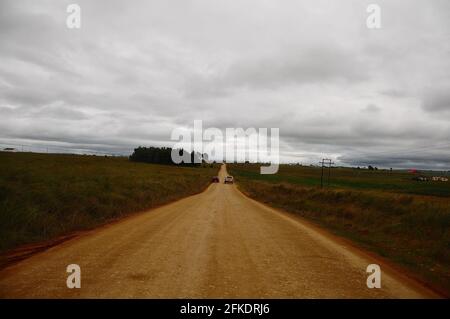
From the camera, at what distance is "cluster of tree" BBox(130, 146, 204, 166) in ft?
471

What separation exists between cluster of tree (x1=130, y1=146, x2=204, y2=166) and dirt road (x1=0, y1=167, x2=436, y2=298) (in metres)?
134

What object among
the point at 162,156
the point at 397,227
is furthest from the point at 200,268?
the point at 162,156

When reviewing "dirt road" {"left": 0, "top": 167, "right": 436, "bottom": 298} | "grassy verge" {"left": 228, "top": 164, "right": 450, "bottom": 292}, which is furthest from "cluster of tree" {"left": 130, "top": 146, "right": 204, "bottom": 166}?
"dirt road" {"left": 0, "top": 167, "right": 436, "bottom": 298}

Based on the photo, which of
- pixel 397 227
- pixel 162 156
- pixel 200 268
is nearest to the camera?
pixel 200 268

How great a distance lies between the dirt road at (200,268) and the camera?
5.66 meters

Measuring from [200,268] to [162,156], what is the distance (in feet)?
457

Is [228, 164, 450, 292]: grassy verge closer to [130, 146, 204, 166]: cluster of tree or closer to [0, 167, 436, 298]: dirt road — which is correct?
[0, 167, 436, 298]: dirt road

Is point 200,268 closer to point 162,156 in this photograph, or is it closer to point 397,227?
point 397,227

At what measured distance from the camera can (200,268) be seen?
7.02 metres

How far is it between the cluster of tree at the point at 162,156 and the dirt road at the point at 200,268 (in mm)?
133764

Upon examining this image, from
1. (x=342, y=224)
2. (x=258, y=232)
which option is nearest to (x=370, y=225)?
(x=342, y=224)

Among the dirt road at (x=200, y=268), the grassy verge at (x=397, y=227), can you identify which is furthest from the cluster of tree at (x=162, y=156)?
the dirt road at (x=200, y=268)

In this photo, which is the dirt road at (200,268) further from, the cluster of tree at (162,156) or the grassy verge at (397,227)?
the cluster of tree at (162,156)
